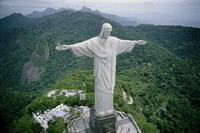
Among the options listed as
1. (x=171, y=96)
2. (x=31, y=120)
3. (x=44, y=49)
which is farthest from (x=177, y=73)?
(x=44, y=49)

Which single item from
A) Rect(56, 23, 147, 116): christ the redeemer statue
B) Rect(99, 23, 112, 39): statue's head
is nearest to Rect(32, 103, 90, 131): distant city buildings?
Rect(56, 23, 147, 116): christ the redeemer statue

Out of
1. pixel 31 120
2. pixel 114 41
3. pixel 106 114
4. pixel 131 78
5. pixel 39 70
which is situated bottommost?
pixel 39 70

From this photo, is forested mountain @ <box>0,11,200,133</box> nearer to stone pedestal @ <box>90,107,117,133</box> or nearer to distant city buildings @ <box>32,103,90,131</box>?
distant city buildings @ <box>32,103,90,131</box>

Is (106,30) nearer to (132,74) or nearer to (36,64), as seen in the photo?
(132,74)

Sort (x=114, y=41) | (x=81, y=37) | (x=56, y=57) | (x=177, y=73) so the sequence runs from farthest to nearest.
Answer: (x=81, y=37), (x=56, y=57), (x=177, y=73), (x=114, y=41)

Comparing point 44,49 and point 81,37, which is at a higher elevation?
point 81,37

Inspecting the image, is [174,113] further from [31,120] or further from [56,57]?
[56,57]

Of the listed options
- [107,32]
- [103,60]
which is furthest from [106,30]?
[103,60]

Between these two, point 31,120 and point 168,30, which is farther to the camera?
point 168,30
